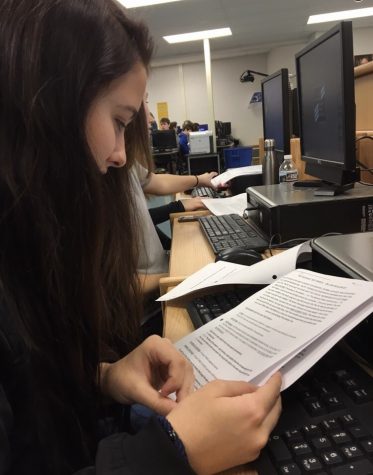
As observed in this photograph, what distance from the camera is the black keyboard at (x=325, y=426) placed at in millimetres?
355

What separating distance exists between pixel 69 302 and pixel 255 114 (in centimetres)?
853

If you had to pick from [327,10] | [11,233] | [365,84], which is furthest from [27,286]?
[327,10]

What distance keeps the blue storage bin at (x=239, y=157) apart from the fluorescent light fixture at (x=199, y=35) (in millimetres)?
3622

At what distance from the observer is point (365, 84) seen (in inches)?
58.2

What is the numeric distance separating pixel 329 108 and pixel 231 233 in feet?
1.35

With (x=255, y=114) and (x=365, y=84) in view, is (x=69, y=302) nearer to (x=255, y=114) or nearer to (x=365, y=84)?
(x=365, y=84)

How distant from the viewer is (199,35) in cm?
614

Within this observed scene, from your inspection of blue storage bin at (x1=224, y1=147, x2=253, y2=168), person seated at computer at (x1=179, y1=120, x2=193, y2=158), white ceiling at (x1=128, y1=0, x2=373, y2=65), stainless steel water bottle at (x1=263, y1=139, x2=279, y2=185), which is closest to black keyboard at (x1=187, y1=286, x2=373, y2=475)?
stainless steel water bottle at (x1=263, y1=139, x2=279, y2=185)

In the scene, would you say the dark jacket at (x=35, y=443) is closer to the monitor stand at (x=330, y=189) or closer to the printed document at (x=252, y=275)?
the printed document at (x=252, y=275)

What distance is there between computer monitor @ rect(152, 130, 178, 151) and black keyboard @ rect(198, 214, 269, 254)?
4.41 metres

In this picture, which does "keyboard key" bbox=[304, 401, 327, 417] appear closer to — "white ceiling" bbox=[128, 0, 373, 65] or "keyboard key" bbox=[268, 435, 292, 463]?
"keyboard key" bbox=[268, 435, 292, 463]

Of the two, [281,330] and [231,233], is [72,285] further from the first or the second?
[231,233]

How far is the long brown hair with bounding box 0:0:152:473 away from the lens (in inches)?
18.6

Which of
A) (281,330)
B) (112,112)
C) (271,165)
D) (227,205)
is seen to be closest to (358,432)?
(281,330)
